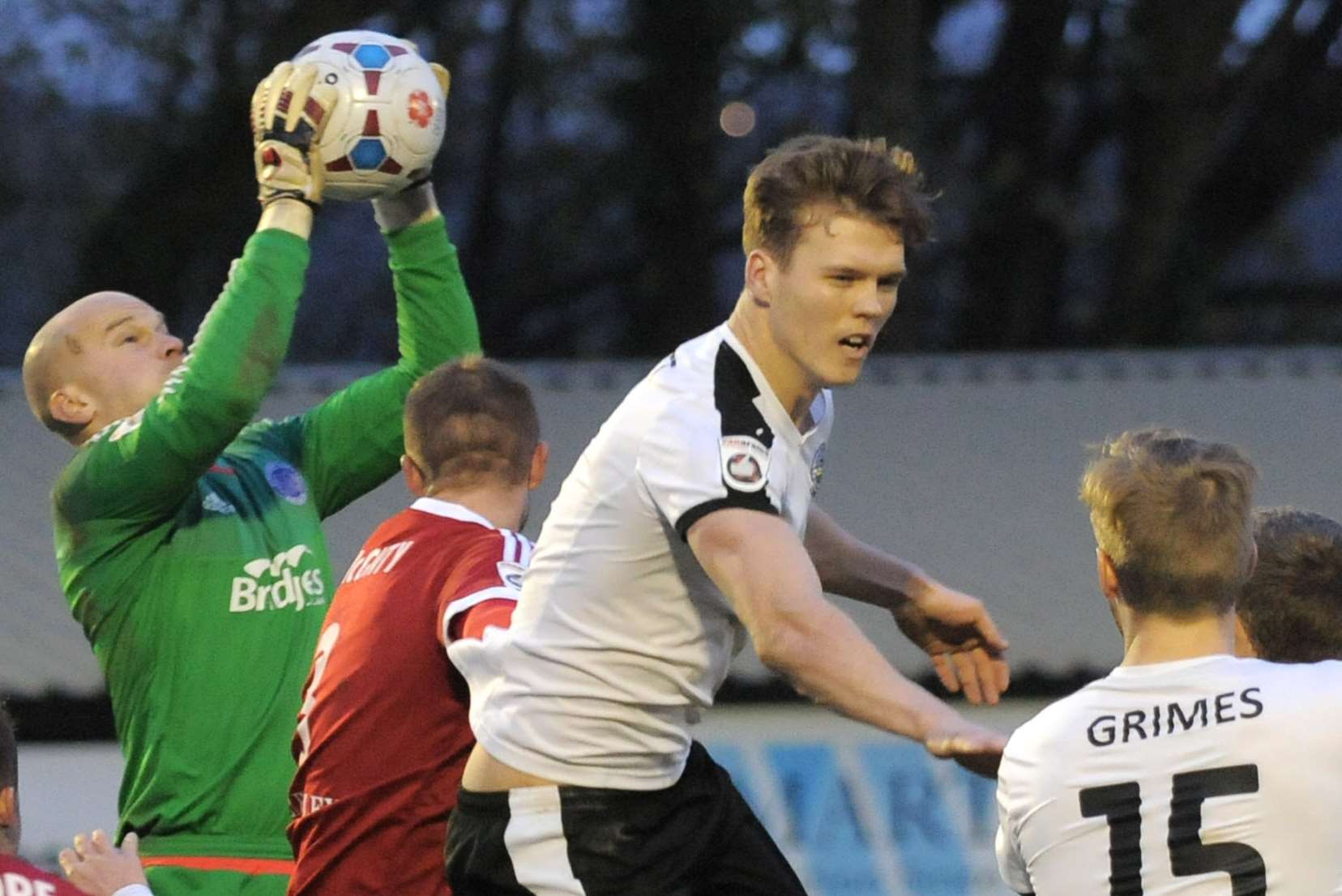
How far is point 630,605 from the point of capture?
3199 millimetres

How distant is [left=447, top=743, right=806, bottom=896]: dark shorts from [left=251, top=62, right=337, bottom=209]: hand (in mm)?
1422

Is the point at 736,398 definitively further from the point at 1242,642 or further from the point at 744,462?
the point at 1242,642

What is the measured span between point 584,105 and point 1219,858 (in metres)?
11.8

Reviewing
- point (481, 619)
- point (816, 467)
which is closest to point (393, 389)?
point (481, 619)

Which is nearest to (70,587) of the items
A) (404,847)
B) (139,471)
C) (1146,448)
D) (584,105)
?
(139,471)

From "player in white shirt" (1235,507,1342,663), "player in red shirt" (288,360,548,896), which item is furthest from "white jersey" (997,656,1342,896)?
"player in red shirt" (288,360,548,896)

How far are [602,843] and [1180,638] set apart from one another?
0.92 meters

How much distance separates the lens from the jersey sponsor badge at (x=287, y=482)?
431 cm

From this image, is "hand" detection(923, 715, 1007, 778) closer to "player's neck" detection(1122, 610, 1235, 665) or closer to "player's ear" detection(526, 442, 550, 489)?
"player's neck" detection(1122, 610, 1235, 665)

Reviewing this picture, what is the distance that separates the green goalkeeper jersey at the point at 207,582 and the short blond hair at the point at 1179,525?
1716 mm

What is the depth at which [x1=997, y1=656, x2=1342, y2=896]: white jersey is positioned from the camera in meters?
2.83

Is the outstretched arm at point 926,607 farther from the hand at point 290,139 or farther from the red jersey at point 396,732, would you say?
the hand at point 290,139

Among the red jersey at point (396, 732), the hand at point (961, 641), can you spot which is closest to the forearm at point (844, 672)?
the hand at point (961, 641)

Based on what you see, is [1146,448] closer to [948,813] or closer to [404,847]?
[404,847]
